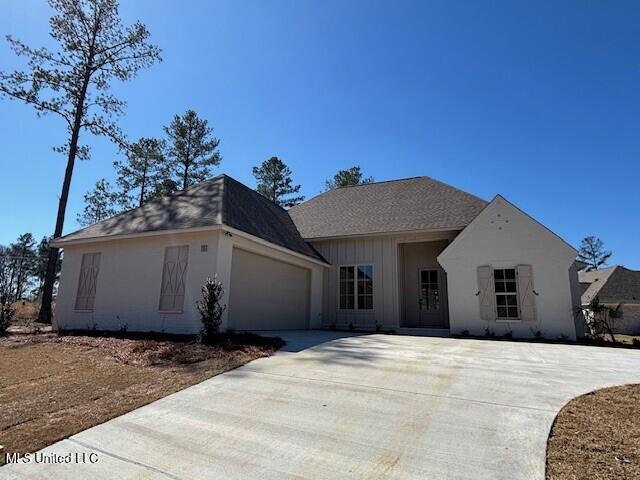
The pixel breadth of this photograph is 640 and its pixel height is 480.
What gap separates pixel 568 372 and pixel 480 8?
9.10 metres

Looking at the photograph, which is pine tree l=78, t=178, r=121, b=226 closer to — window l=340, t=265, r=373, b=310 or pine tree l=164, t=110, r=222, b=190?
pine tree l=164, t=110, r=222, b=190

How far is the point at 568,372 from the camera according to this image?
534 centimetres

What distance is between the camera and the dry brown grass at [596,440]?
8.05 feet

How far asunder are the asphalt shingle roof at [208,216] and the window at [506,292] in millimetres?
6089

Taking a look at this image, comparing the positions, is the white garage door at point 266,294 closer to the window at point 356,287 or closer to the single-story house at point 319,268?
the single-story house at point 319,268

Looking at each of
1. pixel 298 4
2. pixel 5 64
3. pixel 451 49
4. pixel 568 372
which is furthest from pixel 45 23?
pixel 568 372

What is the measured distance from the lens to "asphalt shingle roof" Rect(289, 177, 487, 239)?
13.1 metres

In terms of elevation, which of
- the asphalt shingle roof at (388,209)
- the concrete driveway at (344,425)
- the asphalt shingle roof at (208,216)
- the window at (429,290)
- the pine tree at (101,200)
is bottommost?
the concrete driveway at (344,425)

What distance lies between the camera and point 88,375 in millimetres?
5180

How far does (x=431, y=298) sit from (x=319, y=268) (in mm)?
4551

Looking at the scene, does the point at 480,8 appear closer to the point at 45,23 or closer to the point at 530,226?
the point at 530,226

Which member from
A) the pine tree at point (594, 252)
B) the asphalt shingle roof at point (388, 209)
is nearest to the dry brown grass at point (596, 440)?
the asphalt shingle roof at point (388, 209)

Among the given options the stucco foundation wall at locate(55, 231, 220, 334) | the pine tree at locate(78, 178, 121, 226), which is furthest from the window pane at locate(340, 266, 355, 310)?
the pine tree at locate(78, 178, 121, 226)

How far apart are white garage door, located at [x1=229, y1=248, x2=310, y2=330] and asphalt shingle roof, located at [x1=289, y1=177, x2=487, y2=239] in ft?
8.90
